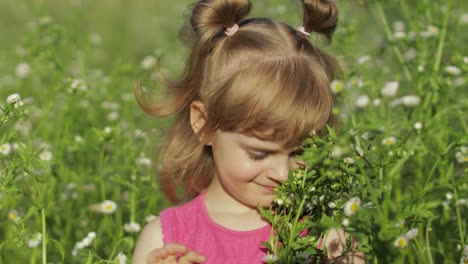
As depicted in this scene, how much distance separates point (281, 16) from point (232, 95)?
2335mm

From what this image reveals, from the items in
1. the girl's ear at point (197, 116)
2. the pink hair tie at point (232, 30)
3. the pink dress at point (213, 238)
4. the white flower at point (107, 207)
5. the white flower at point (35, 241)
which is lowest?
the white flower at point (107, 207)

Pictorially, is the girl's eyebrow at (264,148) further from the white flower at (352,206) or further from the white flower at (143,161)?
the white flower at (143,161)

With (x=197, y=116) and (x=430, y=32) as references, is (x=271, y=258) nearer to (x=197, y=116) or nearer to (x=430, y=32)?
(x=197, y=116)

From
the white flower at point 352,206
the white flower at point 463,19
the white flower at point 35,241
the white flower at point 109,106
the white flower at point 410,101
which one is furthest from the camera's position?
the white flower at point 109,106

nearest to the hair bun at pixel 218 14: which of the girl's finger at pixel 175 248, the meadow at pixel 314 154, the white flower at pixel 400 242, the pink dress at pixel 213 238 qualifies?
the meadow at pixel 314 154

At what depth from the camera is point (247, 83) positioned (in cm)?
230

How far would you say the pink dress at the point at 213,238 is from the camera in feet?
7.82

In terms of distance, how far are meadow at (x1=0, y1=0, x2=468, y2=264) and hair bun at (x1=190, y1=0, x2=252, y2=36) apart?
29cm

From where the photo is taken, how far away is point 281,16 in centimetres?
456

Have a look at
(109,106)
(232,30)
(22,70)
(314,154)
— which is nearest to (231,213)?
(232,30)

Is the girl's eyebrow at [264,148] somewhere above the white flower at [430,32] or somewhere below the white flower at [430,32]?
above

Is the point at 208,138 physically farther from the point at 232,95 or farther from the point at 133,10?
the point at 133,10

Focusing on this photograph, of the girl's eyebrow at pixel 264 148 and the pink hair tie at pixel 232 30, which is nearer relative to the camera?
the girl's eyebrow at pixel 264 148

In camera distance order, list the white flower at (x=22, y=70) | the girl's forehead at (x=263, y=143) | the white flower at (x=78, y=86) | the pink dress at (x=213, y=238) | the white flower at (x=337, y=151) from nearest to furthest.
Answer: the white flower at (x=337, y=151), the girl's forehead at (x=263, y=143), the pink dress at (x=213, y=238), the white flower at (x=78, y=86), the white flower at (x=22, y=70)
